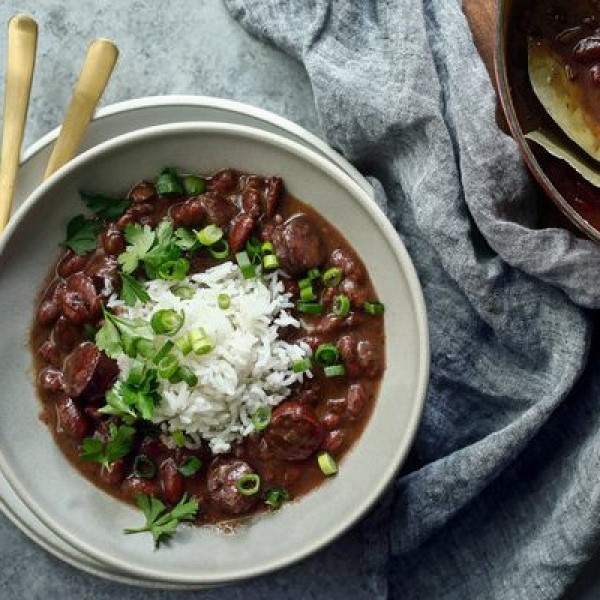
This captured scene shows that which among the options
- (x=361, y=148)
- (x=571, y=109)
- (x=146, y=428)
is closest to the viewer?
(x=571, y=109)

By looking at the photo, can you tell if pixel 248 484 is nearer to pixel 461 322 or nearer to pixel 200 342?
pixel 200 342

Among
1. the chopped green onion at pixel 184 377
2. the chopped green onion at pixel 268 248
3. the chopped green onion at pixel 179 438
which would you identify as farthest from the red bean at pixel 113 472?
the chopped green onion at pixel 268 248

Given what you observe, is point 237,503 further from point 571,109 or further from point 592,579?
point 571,109

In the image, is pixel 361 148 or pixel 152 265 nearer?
pixel 152 265

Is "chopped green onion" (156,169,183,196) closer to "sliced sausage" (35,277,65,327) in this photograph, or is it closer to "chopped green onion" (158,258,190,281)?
"chopped green onion" (158,258,190,281)

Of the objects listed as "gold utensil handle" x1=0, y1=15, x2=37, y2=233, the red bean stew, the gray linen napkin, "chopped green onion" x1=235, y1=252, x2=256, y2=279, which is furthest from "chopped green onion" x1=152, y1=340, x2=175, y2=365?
the gray linen napkin

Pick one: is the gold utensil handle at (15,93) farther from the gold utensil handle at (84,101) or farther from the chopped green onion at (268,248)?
the chopped green onion at (268,248)

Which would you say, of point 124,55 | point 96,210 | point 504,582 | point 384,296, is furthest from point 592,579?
point 124,55
